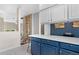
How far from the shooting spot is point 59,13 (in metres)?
3.01

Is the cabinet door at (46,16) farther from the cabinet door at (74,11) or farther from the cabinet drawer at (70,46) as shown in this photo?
the cabinet drawer at (70,46)

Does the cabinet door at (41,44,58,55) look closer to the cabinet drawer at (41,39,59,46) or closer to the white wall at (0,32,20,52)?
the cabinet drawer at (41,39,59,46)

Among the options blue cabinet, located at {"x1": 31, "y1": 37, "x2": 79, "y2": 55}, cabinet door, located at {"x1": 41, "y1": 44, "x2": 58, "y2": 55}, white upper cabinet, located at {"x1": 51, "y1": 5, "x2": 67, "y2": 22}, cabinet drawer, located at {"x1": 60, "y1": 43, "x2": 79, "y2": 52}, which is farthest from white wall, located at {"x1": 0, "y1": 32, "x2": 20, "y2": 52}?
cabinet drawer, located at {"x1": 60, "y1": 43, "x2": 79, "y2": 52}

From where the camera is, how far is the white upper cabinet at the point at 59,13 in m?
2.80

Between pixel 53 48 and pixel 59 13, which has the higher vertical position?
pixel 59 13

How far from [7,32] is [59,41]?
10.8 ft

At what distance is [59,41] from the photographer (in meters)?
2.33

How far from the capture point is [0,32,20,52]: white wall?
4727 mm

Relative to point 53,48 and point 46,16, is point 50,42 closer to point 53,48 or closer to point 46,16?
point 53,48

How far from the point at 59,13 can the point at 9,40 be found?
3.10 m

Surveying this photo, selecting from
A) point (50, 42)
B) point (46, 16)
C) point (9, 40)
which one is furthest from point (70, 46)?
point (9, 40)

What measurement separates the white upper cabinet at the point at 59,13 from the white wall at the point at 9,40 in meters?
2.59

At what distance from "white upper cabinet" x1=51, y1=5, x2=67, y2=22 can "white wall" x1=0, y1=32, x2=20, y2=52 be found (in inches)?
102
